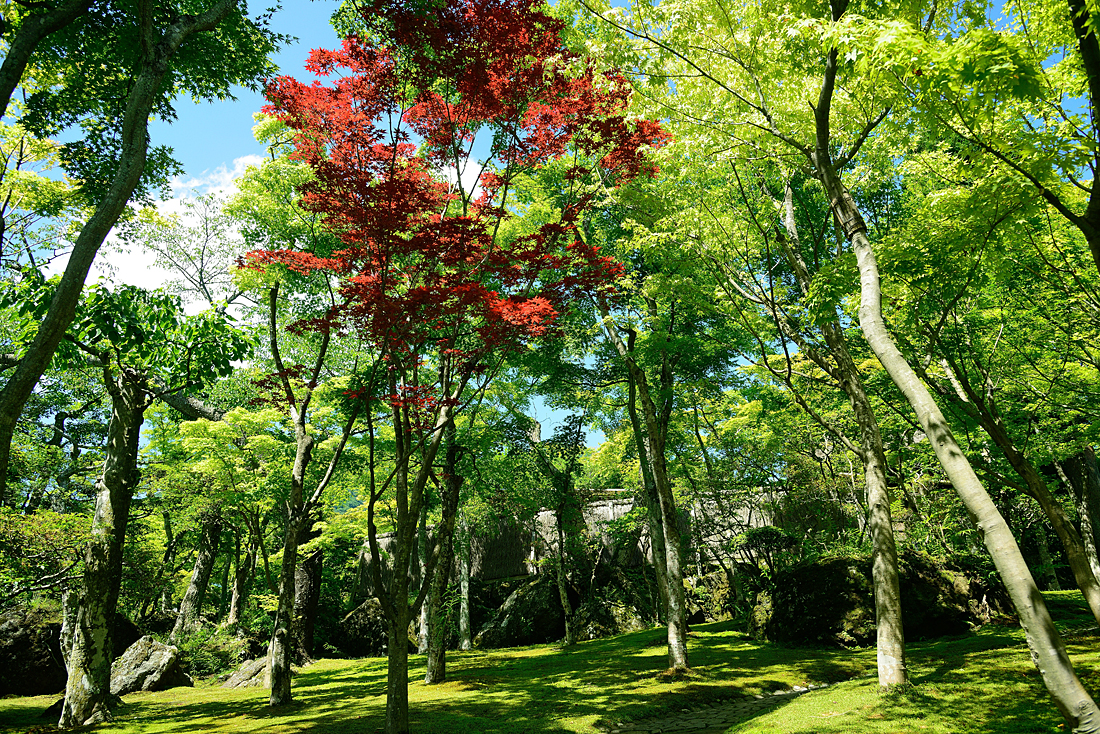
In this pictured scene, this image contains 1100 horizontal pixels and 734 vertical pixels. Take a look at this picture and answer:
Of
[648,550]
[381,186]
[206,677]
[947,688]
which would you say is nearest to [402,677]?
[381,186]

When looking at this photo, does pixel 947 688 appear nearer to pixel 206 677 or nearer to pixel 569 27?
pixel 569 27

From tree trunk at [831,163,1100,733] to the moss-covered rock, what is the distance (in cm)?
800

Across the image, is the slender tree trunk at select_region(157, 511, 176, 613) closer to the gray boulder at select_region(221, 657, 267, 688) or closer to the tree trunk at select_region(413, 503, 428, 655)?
the gray boulder at select_region(221, 657, 267, 688)

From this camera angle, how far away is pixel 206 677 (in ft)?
44.2

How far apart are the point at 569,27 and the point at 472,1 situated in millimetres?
3765

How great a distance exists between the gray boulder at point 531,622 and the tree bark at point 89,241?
1398cm

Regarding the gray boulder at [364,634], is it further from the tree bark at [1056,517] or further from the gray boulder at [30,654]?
the tree bark at [1056,517]

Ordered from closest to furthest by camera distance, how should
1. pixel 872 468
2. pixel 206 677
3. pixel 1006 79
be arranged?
pixel 1006 79, pixel 872 468, pixel 206 677

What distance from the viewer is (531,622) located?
16328mm

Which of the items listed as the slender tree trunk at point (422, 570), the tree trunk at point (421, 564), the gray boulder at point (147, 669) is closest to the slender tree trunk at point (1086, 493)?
the slender tree trunk at point (422, 570)

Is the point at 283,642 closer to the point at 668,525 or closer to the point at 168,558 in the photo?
the point at 668,525

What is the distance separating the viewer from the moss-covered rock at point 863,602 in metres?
10.8

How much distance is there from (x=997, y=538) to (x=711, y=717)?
4650 millimetres

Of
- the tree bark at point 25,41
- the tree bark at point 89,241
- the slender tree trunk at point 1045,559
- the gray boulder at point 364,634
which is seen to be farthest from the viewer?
the gray boulder at point 364,634
